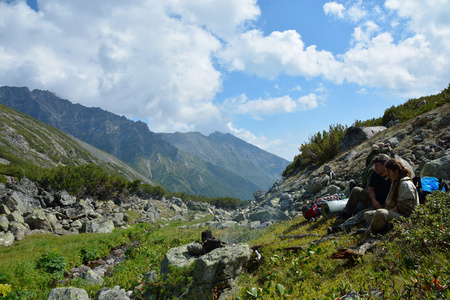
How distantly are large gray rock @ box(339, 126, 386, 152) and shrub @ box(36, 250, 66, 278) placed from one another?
2417 cm

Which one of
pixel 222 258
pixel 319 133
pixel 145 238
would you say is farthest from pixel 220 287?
pixel 319 133

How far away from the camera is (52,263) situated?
12.5 metres

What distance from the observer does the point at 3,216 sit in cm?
1938

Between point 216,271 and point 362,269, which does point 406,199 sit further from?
point 216,271

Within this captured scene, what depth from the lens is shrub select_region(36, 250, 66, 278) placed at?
12085mm

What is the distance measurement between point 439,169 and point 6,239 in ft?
82.9

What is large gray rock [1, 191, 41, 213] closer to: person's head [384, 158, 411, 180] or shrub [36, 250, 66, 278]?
shrub [36, 250, 66, 278]

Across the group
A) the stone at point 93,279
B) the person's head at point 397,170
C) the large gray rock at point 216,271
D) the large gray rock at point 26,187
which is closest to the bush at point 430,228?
the person's head at point 397,170

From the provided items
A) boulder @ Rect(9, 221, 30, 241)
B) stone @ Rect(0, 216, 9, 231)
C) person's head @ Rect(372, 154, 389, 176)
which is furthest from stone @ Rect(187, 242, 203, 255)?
stone @ Rect(0, 216, 9, 231)

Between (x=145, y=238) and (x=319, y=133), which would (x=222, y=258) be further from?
(x=319, y=133)

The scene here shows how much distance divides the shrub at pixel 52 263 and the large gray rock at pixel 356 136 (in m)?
24.2

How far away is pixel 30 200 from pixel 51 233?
393 inches

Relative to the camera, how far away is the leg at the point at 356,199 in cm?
818

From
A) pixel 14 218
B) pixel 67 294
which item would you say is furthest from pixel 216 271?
pixel 14 218
